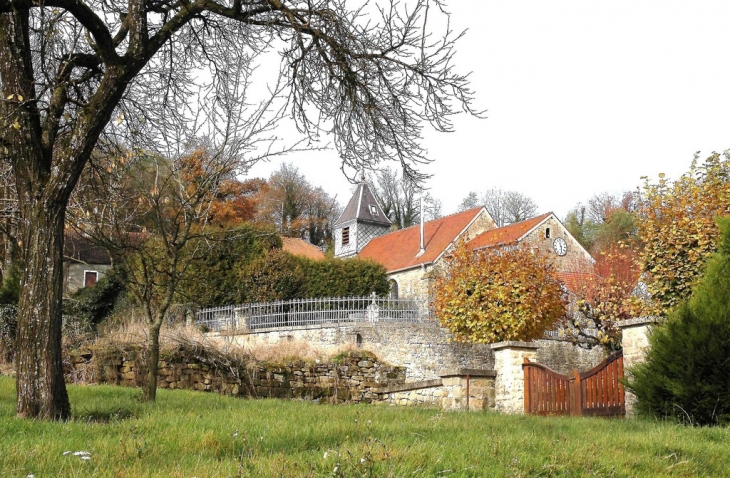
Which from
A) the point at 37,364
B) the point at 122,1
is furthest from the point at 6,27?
the point at 37,364

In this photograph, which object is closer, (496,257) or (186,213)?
(186,213)

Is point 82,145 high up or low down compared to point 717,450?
up

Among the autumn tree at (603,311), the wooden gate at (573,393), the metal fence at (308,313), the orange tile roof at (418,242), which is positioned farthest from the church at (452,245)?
the wooden gate at (573,393)

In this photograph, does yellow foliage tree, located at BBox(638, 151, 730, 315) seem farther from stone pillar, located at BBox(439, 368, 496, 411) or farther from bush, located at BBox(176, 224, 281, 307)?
bush, located at BBox(176, 224, 281, 307)

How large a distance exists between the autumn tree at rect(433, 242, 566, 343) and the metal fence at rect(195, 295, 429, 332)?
Result: 253 centimetres

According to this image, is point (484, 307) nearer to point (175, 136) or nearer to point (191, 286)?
point (191, 286)

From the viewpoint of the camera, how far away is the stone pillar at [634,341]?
10.2 metres

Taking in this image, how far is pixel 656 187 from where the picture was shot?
50.3ft

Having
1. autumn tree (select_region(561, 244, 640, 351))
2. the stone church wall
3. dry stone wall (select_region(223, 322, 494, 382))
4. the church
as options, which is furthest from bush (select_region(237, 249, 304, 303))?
the stone church wall

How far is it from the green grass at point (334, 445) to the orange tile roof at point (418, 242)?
24065mm

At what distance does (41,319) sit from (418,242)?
28.9 metres

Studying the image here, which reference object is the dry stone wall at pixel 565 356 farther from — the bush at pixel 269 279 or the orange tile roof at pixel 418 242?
the bush at pixel 269 279

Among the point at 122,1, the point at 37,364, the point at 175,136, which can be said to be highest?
the point at 122,1

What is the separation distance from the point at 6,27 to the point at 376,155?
4.62 metres
